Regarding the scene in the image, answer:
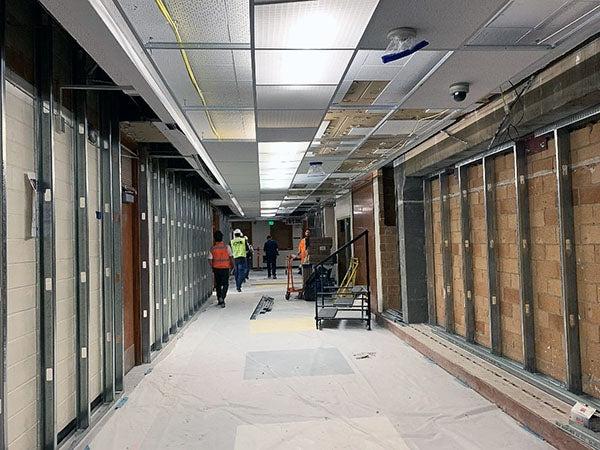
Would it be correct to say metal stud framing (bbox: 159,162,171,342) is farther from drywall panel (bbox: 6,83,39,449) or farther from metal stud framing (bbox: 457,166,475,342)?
metal stud framing (bbox: 457,166,475,342)

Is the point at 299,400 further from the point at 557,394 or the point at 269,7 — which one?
the point at 269,7

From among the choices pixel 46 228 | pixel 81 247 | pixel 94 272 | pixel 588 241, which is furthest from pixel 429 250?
pixel 46 228

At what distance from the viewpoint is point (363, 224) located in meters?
7.68

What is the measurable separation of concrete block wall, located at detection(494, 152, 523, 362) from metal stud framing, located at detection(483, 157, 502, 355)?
4cm

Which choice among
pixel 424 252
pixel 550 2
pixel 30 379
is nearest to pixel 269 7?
pixel 550 2

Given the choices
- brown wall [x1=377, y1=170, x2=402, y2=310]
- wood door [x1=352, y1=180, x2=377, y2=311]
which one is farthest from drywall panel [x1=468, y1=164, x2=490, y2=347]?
wood door [x1=352, y1=180, x2=377, y2=311]

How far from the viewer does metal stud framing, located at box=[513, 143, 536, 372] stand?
3602mm

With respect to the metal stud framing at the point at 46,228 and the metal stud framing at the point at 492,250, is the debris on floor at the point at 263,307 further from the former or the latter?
the metal stud framing at the point at 46,228

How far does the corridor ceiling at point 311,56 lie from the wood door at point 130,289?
3.08 ft

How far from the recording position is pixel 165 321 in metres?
5.57

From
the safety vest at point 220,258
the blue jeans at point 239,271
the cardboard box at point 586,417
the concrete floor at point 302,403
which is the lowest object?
the concrete floor at point 302,403

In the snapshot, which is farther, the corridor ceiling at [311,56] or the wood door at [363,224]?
the wood door at [363,224]

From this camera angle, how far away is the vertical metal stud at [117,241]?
3.59 m

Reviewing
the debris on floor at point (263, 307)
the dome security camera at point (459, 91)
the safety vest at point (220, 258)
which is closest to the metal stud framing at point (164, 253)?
the debris on floor at point (263, 307)
